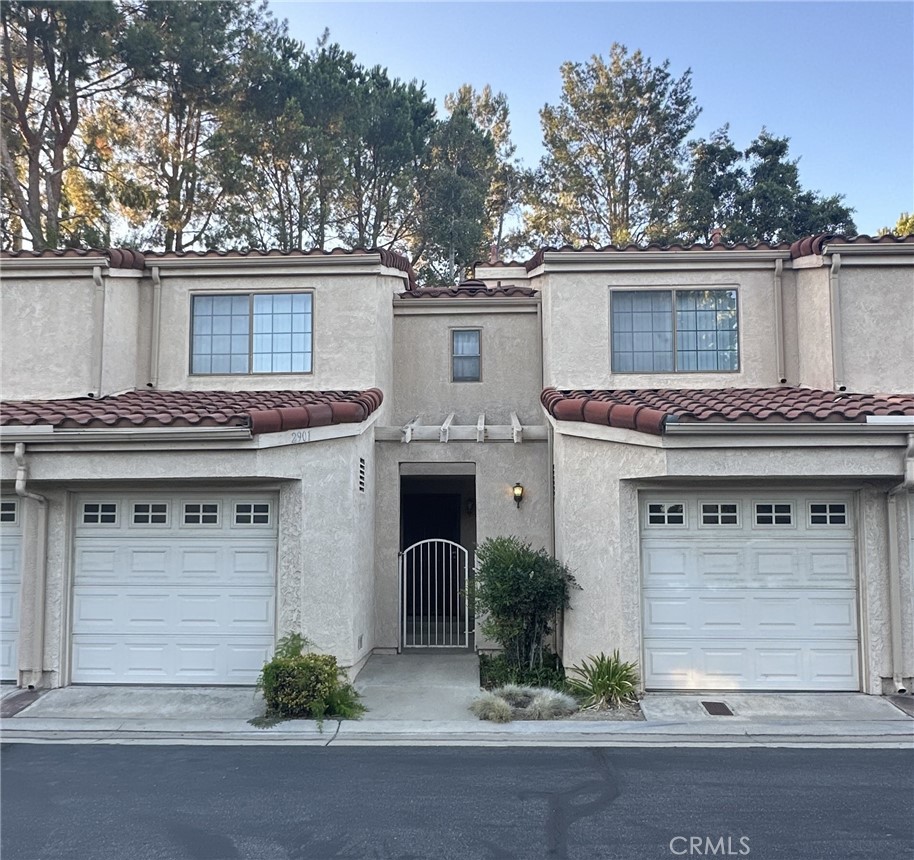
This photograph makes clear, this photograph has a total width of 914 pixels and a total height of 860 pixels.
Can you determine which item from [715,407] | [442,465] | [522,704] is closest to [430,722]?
[522,704]

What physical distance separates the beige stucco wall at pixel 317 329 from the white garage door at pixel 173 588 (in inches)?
135

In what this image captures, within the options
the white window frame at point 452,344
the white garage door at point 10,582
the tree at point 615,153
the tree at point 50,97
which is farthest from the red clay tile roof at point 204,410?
the tree at point 615,153

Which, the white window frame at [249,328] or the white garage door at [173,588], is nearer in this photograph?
the white garage door at [173,588]

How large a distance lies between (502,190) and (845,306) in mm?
24209

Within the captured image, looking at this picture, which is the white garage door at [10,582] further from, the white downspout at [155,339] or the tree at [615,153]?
the tree at [615,153]

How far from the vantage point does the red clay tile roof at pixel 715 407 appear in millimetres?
9383

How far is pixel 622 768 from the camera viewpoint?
747 cm

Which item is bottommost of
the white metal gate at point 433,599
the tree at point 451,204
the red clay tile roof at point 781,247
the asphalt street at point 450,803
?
the asphalt street at point 450,803

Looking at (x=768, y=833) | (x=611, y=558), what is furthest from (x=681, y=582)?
(x=768, y=833)

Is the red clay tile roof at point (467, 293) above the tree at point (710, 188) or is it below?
below

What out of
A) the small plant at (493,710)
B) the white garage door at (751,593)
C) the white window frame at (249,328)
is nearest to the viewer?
the small plant at (493,710)

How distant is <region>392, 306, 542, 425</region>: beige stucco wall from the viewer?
14609mm

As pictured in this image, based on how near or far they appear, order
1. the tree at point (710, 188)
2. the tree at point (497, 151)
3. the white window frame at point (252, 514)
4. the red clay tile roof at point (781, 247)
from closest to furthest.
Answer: the white window frame at point (252, 514)
the red clay tile roof at point (781, 247)
the tree at point (710, 188)
the tree at point (497, 151)

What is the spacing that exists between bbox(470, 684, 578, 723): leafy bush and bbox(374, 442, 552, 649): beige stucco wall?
11.1 feet
